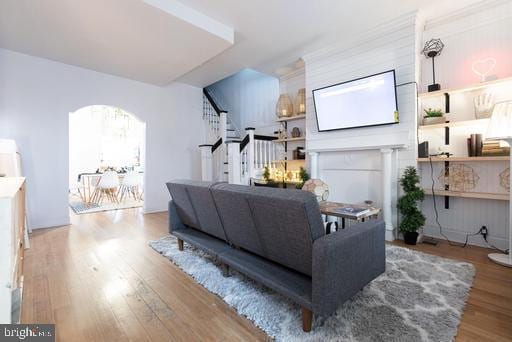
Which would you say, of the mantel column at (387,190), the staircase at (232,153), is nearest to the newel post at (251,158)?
the staircase at (232,153)

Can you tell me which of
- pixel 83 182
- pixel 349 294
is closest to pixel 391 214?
pixel 349 294

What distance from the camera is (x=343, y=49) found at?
12.5ft

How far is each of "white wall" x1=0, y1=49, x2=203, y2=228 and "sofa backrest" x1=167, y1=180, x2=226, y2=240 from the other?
2771mm

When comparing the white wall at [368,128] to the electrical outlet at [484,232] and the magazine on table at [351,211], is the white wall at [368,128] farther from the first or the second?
Answer: the magazine on table at [351,211]

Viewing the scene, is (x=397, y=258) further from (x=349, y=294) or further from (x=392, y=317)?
(x=349, y=294)

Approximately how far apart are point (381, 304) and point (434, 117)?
252 centimetres

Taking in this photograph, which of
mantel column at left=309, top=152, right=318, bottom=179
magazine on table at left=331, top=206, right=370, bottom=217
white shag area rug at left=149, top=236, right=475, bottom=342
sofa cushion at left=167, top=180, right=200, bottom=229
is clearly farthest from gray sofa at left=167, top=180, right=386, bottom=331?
mantel column at left=309, top=152, right=318, bottom=179

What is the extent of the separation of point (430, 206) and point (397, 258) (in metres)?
1.23

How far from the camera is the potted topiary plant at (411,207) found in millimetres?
3035

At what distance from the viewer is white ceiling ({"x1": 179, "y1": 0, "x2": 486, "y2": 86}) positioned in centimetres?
290

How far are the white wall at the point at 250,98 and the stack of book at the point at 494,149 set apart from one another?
3.60 meters

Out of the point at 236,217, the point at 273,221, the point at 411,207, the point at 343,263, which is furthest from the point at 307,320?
the point at 411,207

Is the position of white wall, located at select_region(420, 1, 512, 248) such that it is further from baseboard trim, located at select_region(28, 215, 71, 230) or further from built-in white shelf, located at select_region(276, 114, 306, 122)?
baseboard trim, located at select_region(28, 215, 71, 230)

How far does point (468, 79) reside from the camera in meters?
3.01
